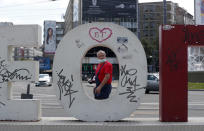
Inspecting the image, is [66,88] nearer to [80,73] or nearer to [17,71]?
[80,73]

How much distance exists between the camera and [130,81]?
8.04 metres

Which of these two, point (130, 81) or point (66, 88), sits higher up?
point (130, 81)

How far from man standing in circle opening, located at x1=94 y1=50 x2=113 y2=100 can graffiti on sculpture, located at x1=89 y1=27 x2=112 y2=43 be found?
0.32m

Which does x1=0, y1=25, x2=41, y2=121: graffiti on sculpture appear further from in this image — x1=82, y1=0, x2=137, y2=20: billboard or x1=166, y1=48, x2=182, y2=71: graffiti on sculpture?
x1=82, y1=0, x2=137, y2=20: billboard

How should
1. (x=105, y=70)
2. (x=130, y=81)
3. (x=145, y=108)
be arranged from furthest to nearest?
(x=145, y=108) → (x=130, y=81) → (x=105, y=70)

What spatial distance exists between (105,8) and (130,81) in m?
58.9

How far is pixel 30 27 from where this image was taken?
26.5ft

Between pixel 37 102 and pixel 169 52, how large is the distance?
307 centimetres

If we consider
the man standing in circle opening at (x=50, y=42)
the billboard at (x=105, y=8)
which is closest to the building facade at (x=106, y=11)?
the billboard at (x=105, y=8)

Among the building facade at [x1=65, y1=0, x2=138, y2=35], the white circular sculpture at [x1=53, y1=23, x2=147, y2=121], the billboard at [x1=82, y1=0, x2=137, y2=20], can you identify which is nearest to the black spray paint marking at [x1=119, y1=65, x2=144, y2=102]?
the white circular sculpture at [x1=53, y1=23, x2=147, y2=121]

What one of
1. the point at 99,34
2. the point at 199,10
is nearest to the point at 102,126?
the point at 99,34

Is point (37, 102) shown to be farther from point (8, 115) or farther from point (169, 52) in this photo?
point (169, 52)

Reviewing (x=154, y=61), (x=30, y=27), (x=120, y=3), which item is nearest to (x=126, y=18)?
(x=120, y=3)

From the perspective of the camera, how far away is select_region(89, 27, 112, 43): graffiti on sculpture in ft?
26.6
